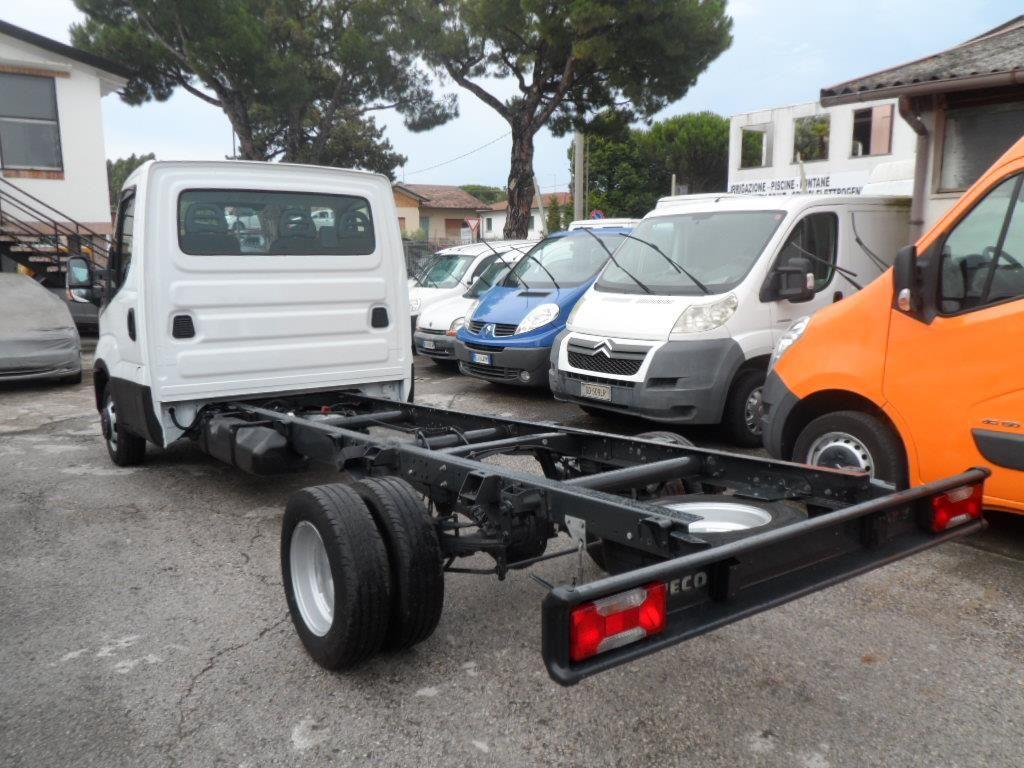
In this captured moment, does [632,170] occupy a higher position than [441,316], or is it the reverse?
[632,170]

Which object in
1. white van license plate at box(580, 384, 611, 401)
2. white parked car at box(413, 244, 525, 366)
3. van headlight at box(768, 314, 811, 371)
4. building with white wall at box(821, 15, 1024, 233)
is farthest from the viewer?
white parked car at box(413, 244, 525, 366)

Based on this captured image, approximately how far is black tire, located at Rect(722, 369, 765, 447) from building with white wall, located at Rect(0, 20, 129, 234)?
16.2 metres

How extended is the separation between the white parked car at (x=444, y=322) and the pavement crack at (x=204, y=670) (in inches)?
287

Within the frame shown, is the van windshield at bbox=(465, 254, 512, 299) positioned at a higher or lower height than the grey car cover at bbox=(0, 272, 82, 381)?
higher

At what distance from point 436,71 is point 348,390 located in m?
17.6

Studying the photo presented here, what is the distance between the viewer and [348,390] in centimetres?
604

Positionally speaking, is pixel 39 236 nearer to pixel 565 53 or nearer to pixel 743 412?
pixel 565 53

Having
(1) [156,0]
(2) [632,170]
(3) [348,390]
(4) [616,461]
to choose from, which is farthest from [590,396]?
(2) [632,170]

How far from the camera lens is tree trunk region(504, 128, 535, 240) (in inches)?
785

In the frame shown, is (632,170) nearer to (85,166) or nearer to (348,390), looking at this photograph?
(85,166)

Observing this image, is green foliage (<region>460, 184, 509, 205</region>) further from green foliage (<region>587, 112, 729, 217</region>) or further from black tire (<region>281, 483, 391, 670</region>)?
black tire (<region>281, 483, 391, 670</region>)

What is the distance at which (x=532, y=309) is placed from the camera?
29.6 ft

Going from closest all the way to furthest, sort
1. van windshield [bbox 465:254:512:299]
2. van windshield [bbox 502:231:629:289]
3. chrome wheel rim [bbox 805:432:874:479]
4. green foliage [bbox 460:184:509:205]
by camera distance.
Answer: chrome wheel rim [bbox 805:432:874:479] → van windshield [bbox 502:231:629:289] → van windshield [bbox 465:254:512:299] → green foliage [bbox 460:184:509:205]

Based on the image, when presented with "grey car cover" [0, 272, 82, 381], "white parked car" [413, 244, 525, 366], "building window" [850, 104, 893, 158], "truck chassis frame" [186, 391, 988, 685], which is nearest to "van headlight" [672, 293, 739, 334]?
"truck chassis frame" [186, 391, 988, 685]
